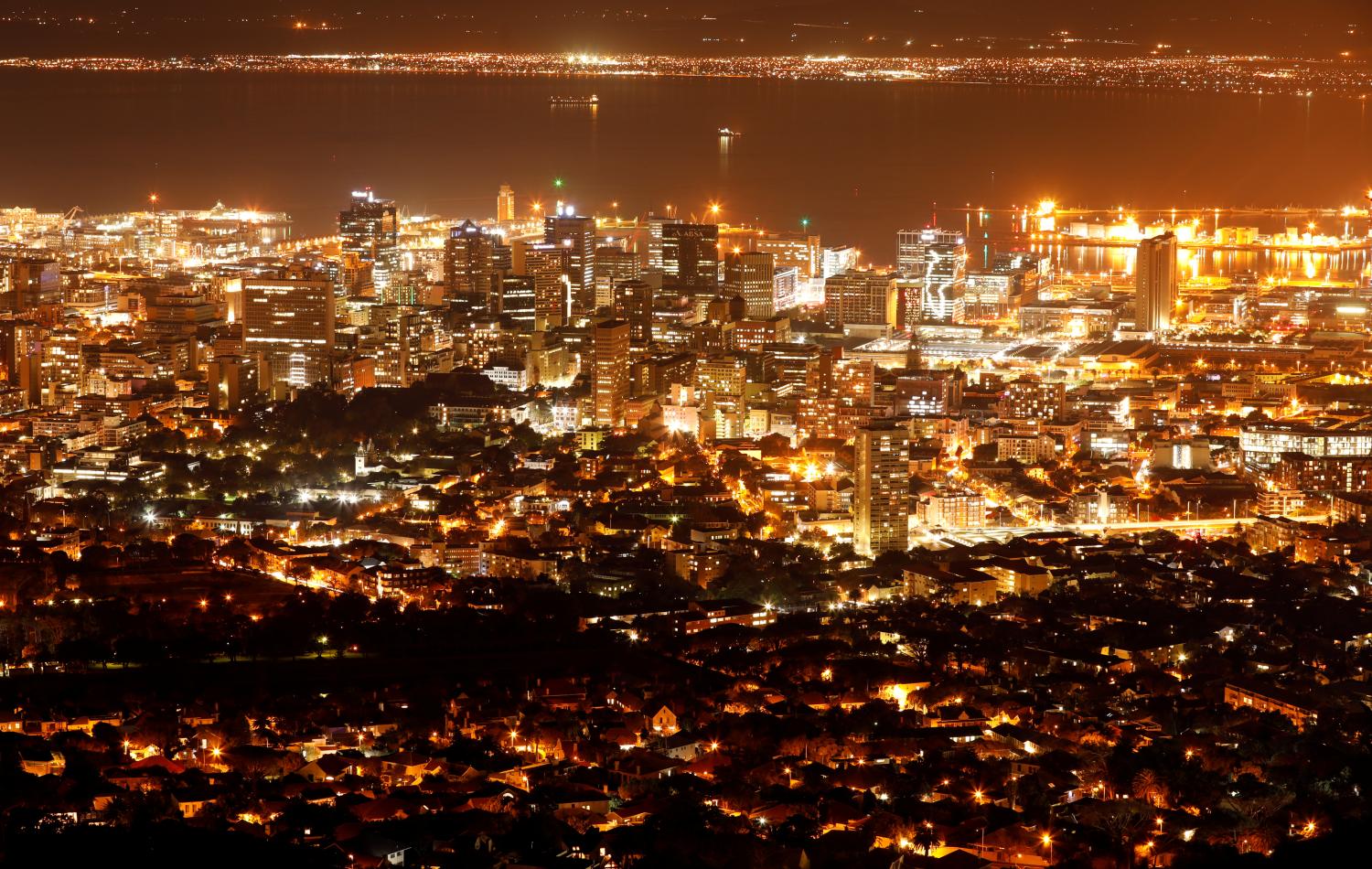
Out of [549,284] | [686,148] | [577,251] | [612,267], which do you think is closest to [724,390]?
[549,284]

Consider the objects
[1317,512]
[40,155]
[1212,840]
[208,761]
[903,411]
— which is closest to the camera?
[1212,840]

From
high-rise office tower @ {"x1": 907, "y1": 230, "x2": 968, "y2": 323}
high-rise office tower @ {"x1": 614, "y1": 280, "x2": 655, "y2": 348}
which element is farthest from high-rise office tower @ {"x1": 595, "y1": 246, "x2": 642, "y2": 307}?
high-rise office tower @ {"x1": 907, "y1": 230, "x2": 968, "y2": 323}

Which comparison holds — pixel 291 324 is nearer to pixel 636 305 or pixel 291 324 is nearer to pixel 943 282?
pixel 636 305

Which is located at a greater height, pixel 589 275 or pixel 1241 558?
pixel 589 275

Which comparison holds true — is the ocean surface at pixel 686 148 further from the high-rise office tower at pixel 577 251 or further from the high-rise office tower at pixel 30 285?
the high-rise office tower at pixel 30 285

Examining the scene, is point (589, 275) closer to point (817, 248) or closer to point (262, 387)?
point (817, 248)

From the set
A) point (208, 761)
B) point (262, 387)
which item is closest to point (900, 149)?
point (262, 387)

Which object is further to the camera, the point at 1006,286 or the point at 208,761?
the point at 1006,286
